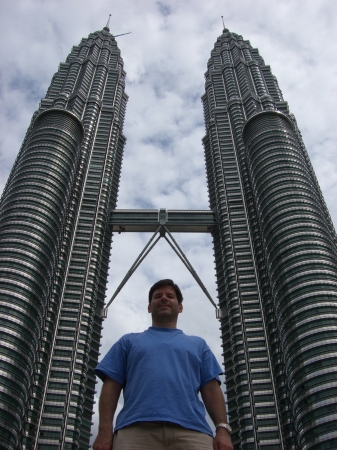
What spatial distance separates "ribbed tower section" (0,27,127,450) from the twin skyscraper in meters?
0.29

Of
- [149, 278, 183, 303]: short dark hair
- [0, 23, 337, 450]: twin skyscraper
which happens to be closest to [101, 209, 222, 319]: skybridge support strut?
[0, 23, 337, 450]: twin skyscraper

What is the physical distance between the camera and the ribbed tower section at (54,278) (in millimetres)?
77438

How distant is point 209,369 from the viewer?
7926 millimetres

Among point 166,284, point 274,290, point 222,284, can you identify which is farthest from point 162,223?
point 166,284

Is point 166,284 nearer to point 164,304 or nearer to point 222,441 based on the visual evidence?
point 164,304

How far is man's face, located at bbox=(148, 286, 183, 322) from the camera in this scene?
8.38 m

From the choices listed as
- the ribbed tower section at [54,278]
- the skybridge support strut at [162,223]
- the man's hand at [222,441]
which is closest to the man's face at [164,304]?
the man's hand at [222,441]

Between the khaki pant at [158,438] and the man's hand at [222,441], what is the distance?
109mm

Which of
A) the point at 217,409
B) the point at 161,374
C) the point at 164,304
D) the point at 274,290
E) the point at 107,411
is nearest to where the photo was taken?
the point at 107,411

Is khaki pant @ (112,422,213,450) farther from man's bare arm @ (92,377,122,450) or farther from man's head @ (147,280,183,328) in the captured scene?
man's head @ (147,280,183,328)

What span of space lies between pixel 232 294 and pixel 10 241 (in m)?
52.2

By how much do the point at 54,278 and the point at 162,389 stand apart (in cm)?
9824

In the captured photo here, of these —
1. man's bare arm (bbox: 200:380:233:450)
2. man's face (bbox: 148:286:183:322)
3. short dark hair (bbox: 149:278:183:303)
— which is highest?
short dark hair (bbox: 149:278:183:303)

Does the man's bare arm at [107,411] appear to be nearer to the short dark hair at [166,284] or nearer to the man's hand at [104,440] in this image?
the man's hand at [104,440]
